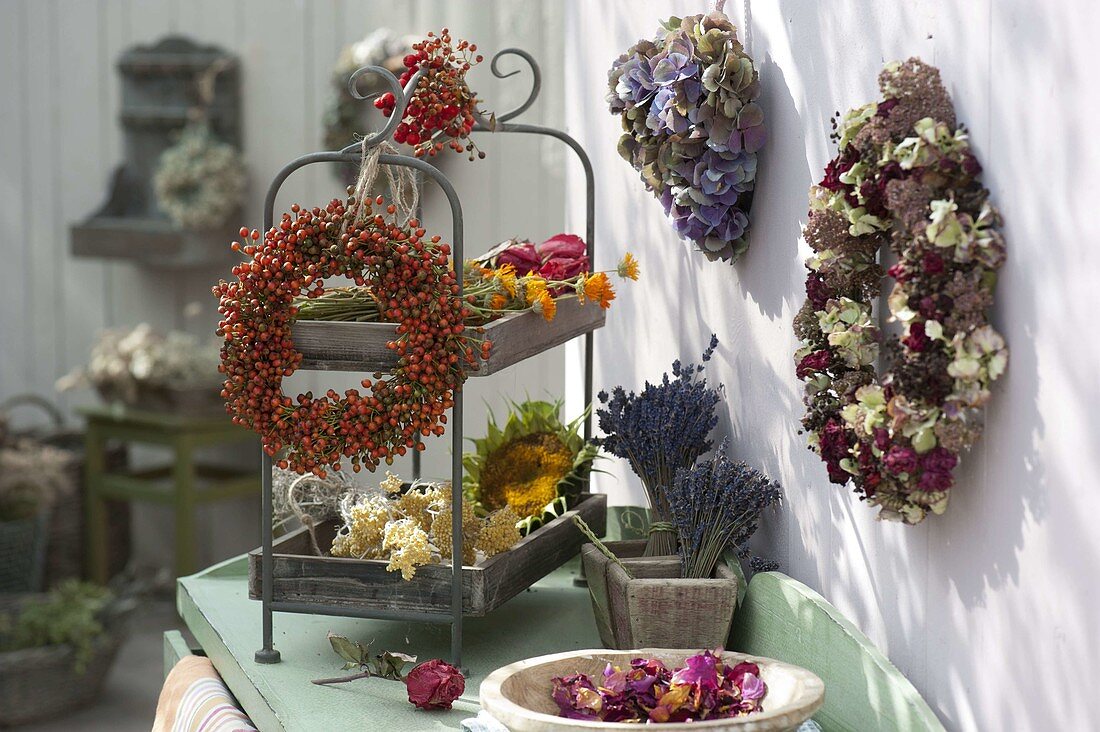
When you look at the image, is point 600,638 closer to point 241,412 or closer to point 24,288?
point 241,412

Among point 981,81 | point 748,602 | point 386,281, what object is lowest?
point 748,602

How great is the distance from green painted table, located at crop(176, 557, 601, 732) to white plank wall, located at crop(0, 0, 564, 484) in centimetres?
185

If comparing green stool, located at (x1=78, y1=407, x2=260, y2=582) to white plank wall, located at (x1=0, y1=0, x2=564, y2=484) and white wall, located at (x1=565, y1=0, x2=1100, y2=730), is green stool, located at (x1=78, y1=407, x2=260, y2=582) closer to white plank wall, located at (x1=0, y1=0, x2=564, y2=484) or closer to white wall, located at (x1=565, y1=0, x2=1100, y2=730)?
white plank wall, located at (x1=0, y1=0, x2=564, y2=484)

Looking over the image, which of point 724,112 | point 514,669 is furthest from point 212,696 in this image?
point 724,112

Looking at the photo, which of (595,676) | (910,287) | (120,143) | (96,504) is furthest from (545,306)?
(120,143)

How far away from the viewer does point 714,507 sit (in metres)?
1.51

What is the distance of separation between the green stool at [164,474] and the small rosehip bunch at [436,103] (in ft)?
7.63

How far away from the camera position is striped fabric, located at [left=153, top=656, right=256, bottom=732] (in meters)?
1.50

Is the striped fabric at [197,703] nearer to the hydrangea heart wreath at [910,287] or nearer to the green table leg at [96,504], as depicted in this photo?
the hydrangea heart wreath at [910,287]

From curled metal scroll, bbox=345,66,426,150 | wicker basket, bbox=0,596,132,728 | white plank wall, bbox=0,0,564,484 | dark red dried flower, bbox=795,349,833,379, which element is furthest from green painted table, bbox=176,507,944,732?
white plank wall, bbox=0,0,564,484

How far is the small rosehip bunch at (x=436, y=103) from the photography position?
5.21ft

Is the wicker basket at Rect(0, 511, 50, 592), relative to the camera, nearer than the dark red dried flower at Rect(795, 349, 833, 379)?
No

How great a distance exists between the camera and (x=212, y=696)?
1.58 meters

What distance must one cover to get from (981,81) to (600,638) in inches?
33.2
